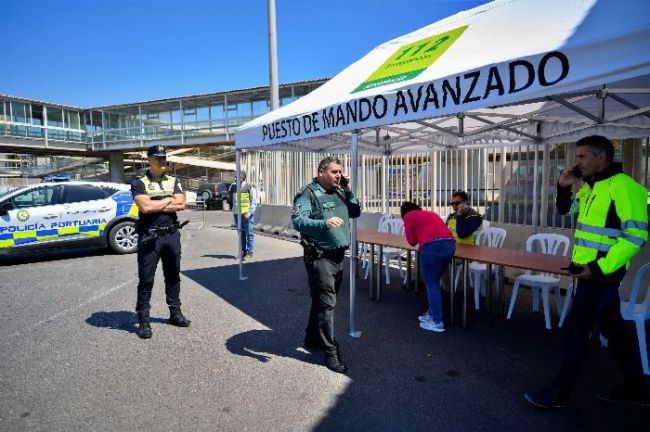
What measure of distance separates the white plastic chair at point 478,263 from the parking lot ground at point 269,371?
0.48 metres

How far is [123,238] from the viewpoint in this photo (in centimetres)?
933

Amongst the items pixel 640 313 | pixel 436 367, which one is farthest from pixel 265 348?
pixel 640 313

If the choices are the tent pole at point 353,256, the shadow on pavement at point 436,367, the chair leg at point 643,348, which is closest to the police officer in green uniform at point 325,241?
the shadow on pavement at point 436,367

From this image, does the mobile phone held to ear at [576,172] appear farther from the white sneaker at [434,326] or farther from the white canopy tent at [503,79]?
the white sneaker at [434,326]

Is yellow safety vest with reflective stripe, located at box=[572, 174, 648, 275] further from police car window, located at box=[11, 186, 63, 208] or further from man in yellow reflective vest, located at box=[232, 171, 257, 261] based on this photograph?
police car window, located at box=[11, 186, 63, 208]

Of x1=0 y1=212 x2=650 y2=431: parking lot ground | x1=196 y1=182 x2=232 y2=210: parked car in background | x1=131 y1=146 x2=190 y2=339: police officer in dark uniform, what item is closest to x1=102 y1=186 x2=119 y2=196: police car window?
x1=0 y1=212 x2=650 y2=431: parking lot ground

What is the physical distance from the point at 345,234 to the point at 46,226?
7.44 metres

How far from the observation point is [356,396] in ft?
10.6

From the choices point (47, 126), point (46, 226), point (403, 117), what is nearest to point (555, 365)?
point (403, 117)

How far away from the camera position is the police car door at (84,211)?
860cm

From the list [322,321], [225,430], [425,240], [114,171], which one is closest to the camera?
[225,430]

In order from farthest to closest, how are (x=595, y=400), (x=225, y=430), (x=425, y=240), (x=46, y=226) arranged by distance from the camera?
(x=46, y=226)
(x=425, y=240)
(x=595, y=400)
(x=225, y=430)

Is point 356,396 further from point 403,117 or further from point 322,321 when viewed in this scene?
point 403,117

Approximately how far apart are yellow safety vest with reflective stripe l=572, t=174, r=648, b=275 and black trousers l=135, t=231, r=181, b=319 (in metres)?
3.80
